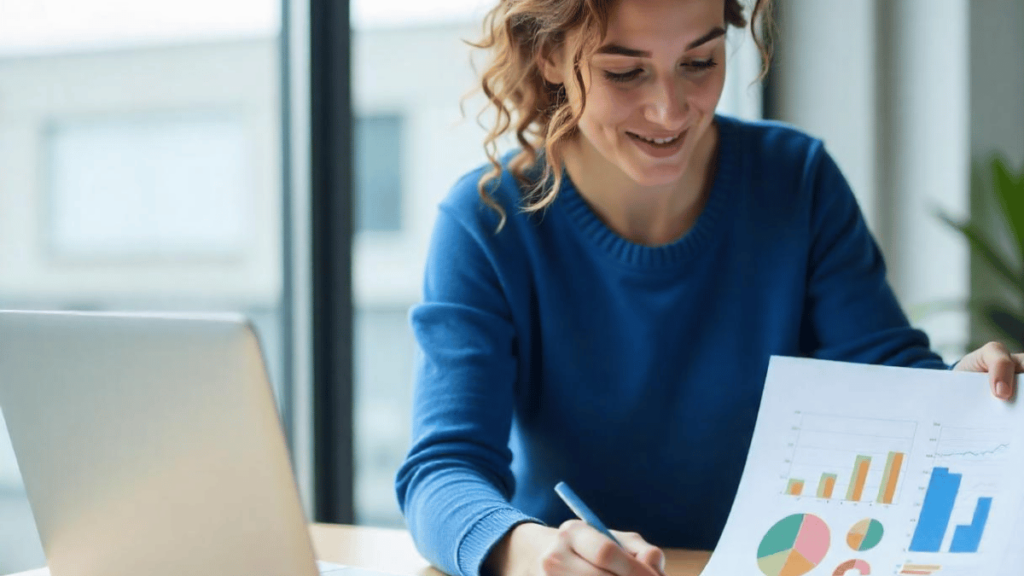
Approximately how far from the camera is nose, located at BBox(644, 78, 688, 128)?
115cm

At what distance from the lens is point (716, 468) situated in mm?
1278

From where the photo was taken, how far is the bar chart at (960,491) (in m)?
0.91

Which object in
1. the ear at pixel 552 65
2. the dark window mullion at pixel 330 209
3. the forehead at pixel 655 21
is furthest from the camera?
the dark window mullion at pixel 330 209

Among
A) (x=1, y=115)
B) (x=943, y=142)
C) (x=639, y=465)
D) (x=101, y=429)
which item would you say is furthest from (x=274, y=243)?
(x=943, y=142)

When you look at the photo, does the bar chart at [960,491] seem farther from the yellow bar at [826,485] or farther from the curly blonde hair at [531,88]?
the curly blonde hair at [531,88]

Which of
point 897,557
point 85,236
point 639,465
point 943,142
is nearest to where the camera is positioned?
point 897,557

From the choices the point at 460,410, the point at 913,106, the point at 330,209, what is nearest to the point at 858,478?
the point at 460,410

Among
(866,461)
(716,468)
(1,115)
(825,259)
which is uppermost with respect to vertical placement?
(1,115)

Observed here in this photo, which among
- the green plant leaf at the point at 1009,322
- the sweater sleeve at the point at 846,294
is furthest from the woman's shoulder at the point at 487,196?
the green plant leaf at the point at 1009,322

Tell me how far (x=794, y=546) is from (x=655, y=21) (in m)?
0.53

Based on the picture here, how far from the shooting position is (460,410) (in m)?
1.12

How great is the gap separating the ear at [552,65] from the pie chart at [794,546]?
1.85 ft

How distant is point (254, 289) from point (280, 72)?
1.33 feet

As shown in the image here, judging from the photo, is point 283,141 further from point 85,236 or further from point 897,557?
point 897,557
